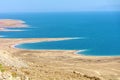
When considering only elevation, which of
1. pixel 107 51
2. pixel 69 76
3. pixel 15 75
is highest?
pixel 15 75

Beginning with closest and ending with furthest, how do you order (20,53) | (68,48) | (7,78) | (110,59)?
(7,78)
(110,59)
(20,53)
(68,48)

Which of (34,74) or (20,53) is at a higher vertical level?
(34,74)

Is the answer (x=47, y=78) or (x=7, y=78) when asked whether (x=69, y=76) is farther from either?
(x=7, y=78)

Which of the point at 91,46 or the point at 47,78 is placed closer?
the point at 47,78

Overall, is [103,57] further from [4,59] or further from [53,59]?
[4,59]

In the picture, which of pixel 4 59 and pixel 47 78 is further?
pixel 4 59

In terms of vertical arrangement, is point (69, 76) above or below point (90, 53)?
above

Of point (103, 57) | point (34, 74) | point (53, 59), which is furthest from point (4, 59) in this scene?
Answer: point (103, 57)

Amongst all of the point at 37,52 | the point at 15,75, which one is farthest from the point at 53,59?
the point at 15,75

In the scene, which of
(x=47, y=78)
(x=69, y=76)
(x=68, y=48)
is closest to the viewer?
(x=47, y=78)
